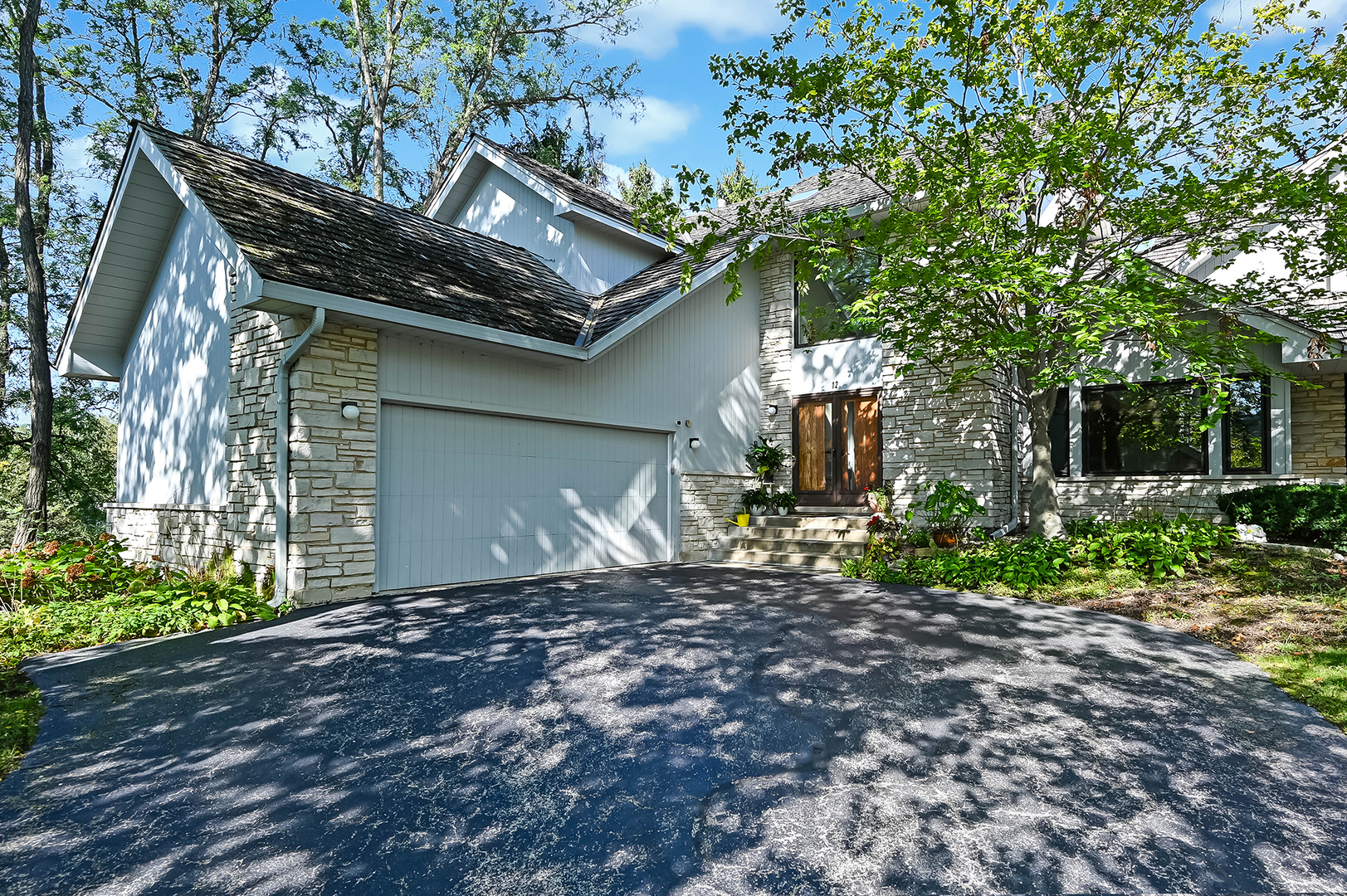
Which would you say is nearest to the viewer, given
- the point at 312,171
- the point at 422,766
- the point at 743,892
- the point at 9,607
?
the point at 743,892

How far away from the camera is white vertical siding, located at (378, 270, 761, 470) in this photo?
7648mm

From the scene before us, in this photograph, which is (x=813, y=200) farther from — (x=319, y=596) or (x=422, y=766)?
(x=422, y=766)

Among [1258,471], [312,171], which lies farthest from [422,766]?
[312,171]

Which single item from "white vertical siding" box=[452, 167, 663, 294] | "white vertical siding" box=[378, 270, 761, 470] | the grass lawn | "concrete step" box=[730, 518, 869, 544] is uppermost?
"white vertical siding" box=[452, 167, 663, 294]

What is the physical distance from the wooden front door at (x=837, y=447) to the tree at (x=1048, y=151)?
2.64 metres

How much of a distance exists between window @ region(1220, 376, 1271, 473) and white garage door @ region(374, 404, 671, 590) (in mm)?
8302

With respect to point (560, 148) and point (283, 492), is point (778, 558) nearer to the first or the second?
point (283, 492)

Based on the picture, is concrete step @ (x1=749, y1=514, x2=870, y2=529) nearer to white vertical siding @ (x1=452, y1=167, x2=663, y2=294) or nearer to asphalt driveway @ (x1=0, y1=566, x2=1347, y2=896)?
asphalt driveway @ (x1=0, y1=566, x2=1347, y2=896)

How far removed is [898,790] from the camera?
2.98 meters

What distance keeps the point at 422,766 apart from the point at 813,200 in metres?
12.8

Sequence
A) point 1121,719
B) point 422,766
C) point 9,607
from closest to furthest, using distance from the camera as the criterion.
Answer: point 422,766, point 1121,719, point 9,607

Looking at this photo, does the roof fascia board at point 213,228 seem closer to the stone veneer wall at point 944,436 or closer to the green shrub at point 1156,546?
the stone veneer wall at point 944,436

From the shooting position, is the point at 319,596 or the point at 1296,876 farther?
the point at 319,596

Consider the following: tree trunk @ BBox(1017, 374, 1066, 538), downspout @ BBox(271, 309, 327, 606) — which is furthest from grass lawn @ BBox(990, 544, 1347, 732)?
downspout @ BBox(271, 309, 327, 606)
